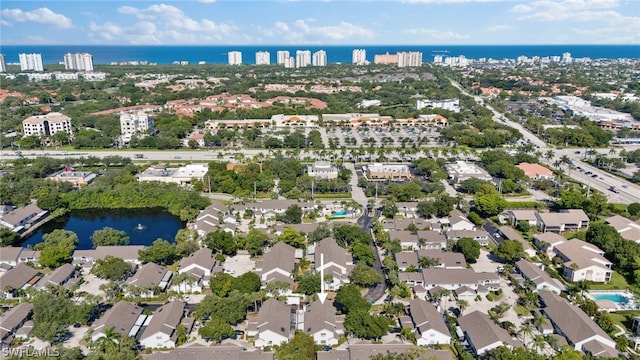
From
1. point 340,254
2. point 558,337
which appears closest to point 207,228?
point 340,254

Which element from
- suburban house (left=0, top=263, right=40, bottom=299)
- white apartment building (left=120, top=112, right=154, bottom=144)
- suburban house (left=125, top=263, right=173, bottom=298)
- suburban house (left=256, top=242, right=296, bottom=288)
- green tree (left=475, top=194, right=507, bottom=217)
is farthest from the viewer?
white apartment building (left=120, top=112, right=154, bottom=144)

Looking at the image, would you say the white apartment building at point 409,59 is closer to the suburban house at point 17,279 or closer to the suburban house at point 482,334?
the suburban house at point 482,334

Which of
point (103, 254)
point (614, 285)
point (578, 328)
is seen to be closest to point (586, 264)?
point (614, 285)

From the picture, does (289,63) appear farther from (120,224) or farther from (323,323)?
(323,323)

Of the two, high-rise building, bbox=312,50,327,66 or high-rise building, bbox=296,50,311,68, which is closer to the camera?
high-rise building, bbox=296,50,311,68

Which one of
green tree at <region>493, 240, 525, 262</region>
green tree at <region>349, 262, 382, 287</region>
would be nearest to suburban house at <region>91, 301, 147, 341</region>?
green tree at <region>349, 262, 382, 287</region>

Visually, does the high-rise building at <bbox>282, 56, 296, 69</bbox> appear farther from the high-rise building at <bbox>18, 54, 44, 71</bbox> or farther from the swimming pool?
the swimming pool

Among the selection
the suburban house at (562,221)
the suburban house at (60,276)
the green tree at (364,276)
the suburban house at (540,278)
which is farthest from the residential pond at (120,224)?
the suburban house at (562,221)
